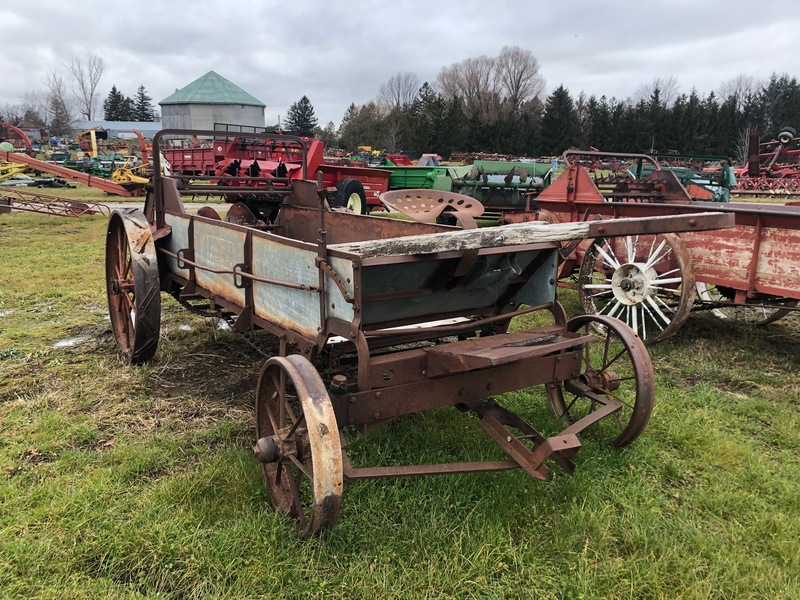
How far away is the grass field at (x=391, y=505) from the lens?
2324 mm

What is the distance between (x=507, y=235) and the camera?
248 cm

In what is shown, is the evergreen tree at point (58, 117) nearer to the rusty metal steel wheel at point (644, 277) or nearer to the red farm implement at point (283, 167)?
the red farm implement at point (283, 167)

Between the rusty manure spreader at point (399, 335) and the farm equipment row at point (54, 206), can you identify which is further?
the farm equipment row at point (54, 206)

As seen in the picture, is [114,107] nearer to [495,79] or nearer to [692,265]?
[495,79]

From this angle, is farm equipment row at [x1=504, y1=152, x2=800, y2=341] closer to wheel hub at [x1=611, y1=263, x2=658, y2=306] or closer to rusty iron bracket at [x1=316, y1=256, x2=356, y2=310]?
wheel hub at [x1=611, y1=263, x2=658, y2=306]

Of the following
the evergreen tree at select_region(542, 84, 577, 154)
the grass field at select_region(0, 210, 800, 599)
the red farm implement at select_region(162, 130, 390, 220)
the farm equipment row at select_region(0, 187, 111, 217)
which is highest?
the evergreen tree at select_region(542, 84, 577, 154)

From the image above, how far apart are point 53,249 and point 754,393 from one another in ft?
32.6

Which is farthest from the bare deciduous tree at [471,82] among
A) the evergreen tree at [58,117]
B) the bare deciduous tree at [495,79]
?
the evergreen tree at [58,117]

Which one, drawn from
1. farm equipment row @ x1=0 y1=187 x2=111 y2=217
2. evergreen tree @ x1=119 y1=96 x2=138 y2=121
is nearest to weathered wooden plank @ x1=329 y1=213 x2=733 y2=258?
farm equipment row @ x1=0 y1=187 x2=111 y2=217

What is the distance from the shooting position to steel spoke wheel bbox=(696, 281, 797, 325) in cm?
499

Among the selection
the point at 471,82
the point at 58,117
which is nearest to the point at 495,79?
the point at 471,82

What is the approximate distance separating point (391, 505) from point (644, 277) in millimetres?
3399

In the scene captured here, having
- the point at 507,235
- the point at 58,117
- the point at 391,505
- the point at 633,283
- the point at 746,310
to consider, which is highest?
the point at 58,117

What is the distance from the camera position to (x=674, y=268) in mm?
5164
